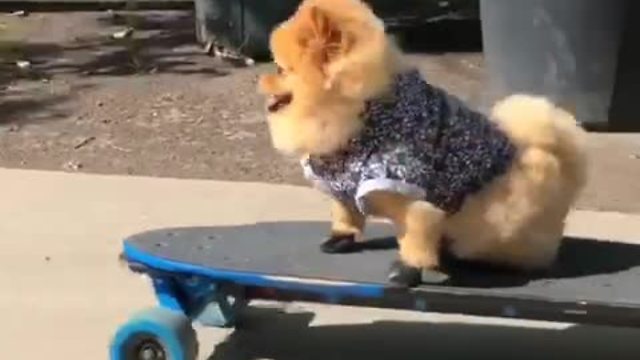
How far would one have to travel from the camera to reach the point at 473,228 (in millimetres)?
4160

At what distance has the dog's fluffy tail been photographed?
4217mm

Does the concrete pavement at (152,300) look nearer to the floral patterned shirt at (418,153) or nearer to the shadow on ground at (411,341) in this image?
the shadow on ground at (411,341)

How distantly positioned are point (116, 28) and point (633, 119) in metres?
4.68

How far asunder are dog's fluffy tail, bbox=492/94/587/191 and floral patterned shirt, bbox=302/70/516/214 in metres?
0.08

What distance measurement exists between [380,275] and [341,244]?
0.30 metres

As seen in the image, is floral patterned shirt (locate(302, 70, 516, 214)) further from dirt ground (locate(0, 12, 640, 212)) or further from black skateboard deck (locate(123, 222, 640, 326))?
dirt ground (locate(0, 12, 640, 212))

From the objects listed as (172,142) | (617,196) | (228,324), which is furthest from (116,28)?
(228,324)

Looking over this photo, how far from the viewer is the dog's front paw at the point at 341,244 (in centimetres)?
444

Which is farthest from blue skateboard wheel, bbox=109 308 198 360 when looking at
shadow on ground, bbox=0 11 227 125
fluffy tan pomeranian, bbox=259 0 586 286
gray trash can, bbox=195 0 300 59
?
gray trash can, bbox=195 0 300 59

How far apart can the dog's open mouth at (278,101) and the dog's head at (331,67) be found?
26 millimetres

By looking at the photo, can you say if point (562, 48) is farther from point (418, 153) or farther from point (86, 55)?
point (418, 153)

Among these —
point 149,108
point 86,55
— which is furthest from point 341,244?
point 86,55

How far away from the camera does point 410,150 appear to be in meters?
Answer: 4.04

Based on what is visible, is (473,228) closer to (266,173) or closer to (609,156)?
(266,173)
